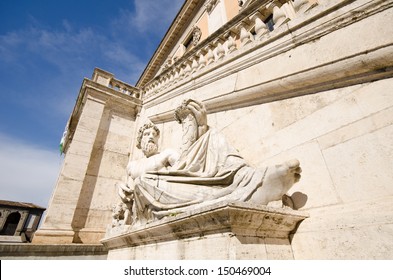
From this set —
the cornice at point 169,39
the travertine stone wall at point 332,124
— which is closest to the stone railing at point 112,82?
the travertine stone wall at point 332,124

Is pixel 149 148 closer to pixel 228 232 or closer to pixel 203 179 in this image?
pixel 203 179

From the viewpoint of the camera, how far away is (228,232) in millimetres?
1709

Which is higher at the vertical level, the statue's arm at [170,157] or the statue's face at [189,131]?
the statue's face at [189,131]

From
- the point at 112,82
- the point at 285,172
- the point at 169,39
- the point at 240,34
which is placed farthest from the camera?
the point at 169,39

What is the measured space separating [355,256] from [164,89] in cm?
506

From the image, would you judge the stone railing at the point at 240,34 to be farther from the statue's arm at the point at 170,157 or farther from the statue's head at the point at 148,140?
the statue's arm at the point at 170,157

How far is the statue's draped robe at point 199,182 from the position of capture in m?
2.22

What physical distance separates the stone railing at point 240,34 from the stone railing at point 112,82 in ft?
6.08

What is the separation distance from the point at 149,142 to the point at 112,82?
12.5 feet

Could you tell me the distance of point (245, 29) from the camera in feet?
13.4

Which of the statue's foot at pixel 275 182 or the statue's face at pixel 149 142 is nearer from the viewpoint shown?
the statue's foot at pixel 275 182

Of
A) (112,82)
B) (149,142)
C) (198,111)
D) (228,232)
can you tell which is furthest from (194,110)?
(112,82)

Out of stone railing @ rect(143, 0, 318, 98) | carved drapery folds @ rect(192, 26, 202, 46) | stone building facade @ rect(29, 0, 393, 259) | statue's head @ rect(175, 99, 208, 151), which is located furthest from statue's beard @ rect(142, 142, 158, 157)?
carved drapery folds @ rect(192, 26, 202, 46)
